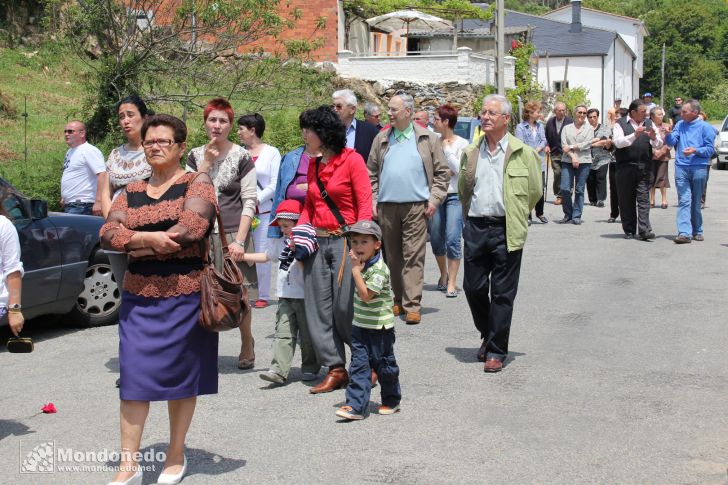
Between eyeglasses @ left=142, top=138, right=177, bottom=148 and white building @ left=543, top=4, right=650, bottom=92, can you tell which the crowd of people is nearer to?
eyeglasses @ left=142, top=138, right=177, bottom=148

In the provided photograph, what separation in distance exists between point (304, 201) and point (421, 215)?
6.85 feet

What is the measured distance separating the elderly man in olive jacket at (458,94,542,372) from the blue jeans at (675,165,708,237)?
7568 millimetres

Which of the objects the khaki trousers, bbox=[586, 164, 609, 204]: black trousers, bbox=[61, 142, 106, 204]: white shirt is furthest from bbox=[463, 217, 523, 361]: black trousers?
bbox=[586, 164, 609, 204]: black trousers

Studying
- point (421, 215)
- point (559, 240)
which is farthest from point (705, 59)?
point (421, 215)

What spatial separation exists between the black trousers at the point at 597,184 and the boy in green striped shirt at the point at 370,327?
13475 millimetres

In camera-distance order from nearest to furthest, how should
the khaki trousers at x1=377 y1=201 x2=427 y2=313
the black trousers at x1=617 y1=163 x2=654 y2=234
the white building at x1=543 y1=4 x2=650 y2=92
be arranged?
the khaki trousers at x1=377 y1=201 x2=427 y2=313 < the black trousers at x1=617 y1=163 x2=654 y2=234 < the white building at x1=543 y1=4 x2=650 y2=92

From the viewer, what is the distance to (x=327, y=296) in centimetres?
720

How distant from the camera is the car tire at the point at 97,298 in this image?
32.2 ft

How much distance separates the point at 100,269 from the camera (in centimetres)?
998

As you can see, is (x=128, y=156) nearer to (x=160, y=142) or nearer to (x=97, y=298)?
(x=160, y=142)

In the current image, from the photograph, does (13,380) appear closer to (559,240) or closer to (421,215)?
(421,215)

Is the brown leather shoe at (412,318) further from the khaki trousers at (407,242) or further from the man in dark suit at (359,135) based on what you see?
the man in dark suit at (359,135)

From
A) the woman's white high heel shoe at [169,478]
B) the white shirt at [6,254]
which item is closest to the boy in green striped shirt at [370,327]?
the woman's white high heel shoe at [169,478]

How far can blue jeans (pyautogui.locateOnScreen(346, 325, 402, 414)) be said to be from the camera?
6.52m
